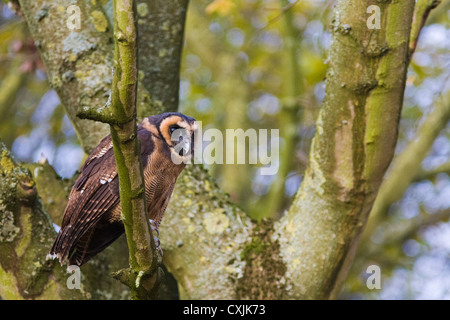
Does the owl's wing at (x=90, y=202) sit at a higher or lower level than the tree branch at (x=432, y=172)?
higher

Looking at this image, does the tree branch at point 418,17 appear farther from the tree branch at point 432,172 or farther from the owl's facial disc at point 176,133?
the tree branch at point 432,172

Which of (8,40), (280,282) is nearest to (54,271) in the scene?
(280,282)

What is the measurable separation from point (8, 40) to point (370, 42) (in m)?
5.16

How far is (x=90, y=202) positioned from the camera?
10.9 ft

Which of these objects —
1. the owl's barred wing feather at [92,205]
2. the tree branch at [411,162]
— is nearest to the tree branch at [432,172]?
the tree branch at [411,162]

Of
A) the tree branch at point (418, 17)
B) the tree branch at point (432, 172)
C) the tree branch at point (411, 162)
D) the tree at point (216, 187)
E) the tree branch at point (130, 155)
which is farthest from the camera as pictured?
the tree branch at point (432, 172)

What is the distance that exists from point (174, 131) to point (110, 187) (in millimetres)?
491

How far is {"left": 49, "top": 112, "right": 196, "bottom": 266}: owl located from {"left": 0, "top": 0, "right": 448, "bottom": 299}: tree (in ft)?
0.86

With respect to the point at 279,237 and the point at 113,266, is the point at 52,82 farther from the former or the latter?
the point at 279,237

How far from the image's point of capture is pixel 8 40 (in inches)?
279

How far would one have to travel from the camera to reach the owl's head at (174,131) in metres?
3.42

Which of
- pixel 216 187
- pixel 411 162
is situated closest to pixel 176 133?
pixel 216 187

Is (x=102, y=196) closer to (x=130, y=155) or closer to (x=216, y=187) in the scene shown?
(x=130, y=155)

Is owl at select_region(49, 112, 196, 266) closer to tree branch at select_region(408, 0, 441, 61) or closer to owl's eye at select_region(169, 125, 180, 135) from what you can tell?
owl's eye at select_region(169, 125, 180, 135)
